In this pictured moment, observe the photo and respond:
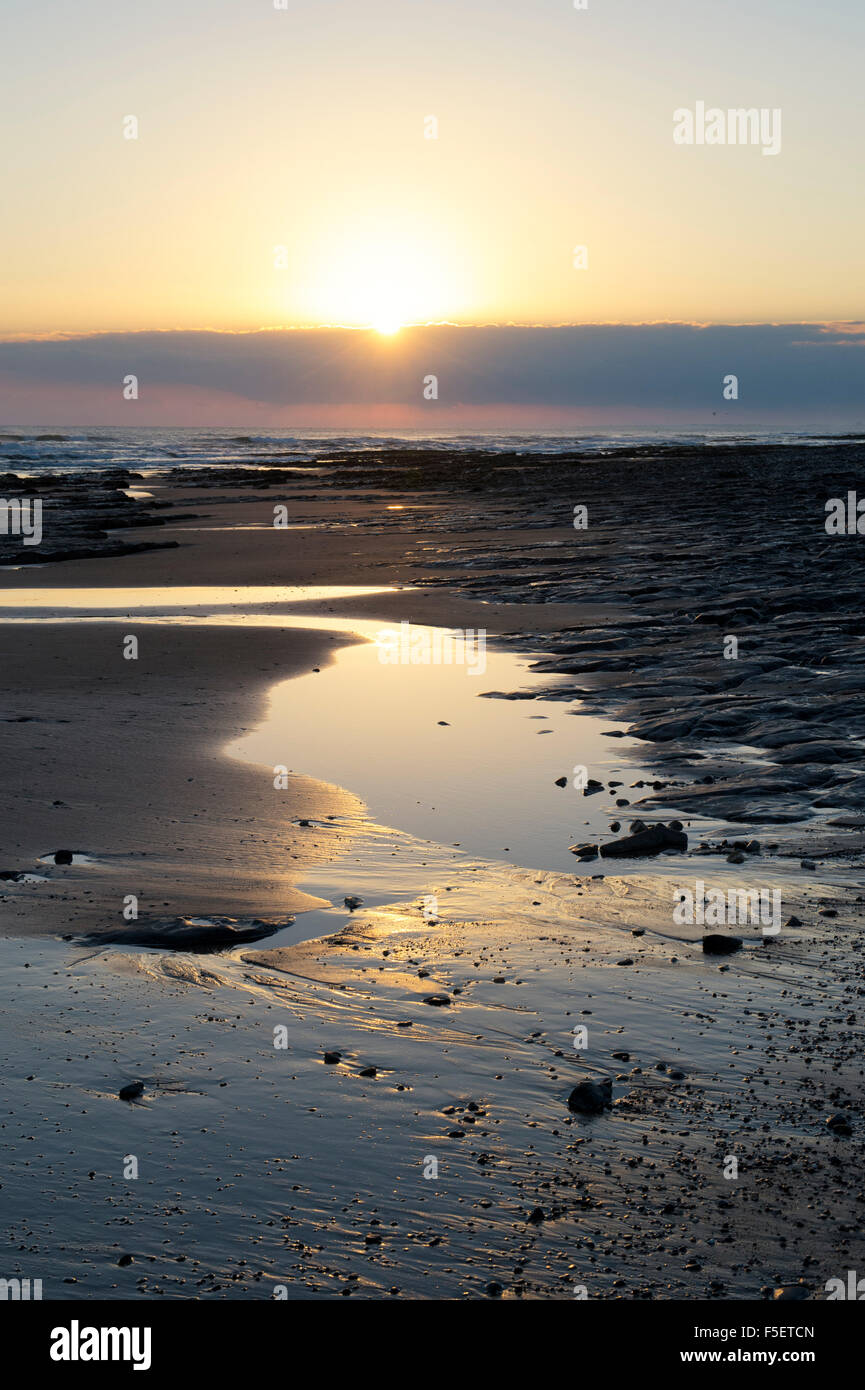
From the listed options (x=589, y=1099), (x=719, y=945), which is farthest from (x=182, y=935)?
(x=719, y=945)

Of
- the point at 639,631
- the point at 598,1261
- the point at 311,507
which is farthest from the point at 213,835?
the point at 311,507

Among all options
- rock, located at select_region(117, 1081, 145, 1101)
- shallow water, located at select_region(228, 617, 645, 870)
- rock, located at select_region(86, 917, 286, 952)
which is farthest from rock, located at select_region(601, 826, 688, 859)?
rock, located at select_region(117, 1081, 145, 1101)

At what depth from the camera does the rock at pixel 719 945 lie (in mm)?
6617

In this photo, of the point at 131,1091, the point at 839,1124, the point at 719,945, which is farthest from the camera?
the point at 719,945

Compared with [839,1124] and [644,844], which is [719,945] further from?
[839,1124]

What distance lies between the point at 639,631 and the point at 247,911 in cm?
1167

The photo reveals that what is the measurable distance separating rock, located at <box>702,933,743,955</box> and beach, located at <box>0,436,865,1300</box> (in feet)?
0.28

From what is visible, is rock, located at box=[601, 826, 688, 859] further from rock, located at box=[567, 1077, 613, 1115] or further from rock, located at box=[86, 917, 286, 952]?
rock, located at box=[567, 1077, 613, 1115]

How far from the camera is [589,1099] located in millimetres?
4941

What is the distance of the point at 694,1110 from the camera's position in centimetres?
491

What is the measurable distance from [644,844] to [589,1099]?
142 inches

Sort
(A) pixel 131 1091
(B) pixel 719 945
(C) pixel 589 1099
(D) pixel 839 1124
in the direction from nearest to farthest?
(D) pixel 839 1124, (C) pixel 589 1099, (A) pixel 131 1091, (B) pixel 719 945

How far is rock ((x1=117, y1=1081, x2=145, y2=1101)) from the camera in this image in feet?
16.5
